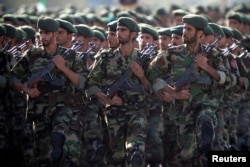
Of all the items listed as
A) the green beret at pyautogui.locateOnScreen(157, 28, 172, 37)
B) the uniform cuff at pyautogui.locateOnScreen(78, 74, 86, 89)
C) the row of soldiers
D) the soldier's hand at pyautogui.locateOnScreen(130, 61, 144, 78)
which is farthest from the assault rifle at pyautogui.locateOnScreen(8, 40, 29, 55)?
the green beret at pyautogui.locateOnScreen(157, 28, 172, 37)

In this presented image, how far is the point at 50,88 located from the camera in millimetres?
13500

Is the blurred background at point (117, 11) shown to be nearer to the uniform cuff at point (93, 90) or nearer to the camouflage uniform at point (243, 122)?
the camouflage uniform at point (243, 122)

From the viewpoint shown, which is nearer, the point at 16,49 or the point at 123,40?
the point at 123,40

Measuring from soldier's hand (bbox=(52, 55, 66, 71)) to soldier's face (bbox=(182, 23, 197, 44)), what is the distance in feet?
5.70

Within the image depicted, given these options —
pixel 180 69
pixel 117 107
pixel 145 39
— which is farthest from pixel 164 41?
pixel 117 107

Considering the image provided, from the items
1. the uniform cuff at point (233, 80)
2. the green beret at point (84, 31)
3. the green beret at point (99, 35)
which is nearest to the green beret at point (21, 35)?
the green beret at point (84, 31)

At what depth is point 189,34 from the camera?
44.8 ft

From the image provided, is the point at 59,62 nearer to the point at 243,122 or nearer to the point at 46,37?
the point at 46,37

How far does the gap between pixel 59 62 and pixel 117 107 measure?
103 cm

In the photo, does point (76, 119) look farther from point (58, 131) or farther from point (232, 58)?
point (232, 58)

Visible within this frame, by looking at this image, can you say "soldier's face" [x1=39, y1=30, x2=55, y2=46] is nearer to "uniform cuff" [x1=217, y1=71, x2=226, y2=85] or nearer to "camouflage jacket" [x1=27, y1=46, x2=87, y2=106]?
Answer: "camouflage jacket" [x1=27, y1=46, x2=87, y2=106]

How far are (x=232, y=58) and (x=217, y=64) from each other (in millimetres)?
1188

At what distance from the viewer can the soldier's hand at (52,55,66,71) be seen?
13281mm

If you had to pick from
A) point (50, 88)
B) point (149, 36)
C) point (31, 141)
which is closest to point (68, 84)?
point (50, 88)
